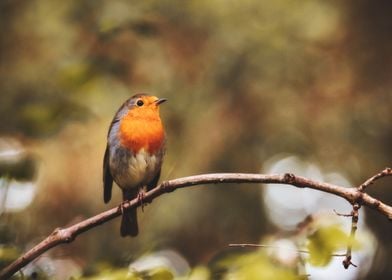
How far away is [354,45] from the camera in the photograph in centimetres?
685

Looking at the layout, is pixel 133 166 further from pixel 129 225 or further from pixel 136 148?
pixel 129 225

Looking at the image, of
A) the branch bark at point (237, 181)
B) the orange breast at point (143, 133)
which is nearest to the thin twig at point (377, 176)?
the branch bark at point (237, 181)

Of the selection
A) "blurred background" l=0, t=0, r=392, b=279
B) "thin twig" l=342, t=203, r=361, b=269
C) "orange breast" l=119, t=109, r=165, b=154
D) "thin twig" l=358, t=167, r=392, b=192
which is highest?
"blurred background" l=0, t=0, r=392, b=279

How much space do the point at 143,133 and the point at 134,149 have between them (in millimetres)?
119

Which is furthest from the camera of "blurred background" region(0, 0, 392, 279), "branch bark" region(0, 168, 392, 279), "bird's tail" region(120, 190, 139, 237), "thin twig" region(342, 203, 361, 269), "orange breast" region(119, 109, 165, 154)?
"blurred background" region(0, 0, 392, 279)

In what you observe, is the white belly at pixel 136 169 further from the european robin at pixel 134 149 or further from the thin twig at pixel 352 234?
the thin twig at pixel 352 234

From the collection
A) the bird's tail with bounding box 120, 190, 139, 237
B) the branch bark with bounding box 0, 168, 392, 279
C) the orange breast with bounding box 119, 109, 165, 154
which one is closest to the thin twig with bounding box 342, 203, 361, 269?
the branch bark with bounding box 0, 168, 392, 279

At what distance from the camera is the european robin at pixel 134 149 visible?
3680 millimetres

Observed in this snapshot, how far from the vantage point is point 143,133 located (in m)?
3.68

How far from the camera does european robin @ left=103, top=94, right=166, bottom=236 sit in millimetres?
3680

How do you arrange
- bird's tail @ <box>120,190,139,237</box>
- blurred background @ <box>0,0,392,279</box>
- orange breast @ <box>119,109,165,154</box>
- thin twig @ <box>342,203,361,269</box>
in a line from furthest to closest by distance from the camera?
blurred background @ <box>0,0,392,279</box> → bird's tail @ <box>120,190,139,237</box> → orange breast @ <box>119,109,165,154</box> → thin twig @ <box>342,203,361,269</box>

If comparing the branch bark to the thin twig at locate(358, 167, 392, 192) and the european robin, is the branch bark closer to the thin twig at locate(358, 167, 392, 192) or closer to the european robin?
the thin twig at locate(358, 167, 392, 192)

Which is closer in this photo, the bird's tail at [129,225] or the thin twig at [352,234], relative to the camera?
the thin twig at [352,234]

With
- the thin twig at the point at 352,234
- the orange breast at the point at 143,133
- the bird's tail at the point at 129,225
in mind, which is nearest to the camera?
the thin twig at the point at 352,234
